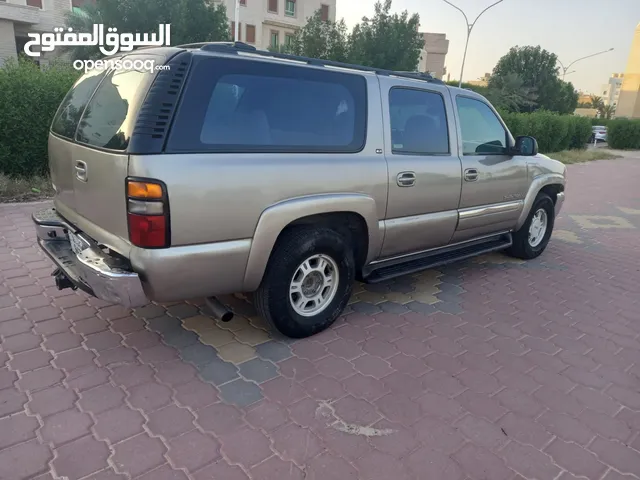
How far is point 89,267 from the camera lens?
8.98 ft

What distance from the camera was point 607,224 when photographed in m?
8.24

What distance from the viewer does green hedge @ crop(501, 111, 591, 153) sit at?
1952 centimetres

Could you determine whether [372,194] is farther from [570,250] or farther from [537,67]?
[537,67]

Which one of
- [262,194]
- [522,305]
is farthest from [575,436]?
[262,194]

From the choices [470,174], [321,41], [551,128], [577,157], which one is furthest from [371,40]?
[470,174]

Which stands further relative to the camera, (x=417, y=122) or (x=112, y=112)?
(x=417, y=122)

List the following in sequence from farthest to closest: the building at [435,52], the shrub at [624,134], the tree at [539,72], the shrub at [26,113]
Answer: the building at [435,52]
the tree at [539,72]
the shrub at [624,134]
the shrub at [26,113]

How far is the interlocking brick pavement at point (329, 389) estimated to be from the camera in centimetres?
233

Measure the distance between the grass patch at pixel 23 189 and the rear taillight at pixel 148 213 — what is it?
529 cm

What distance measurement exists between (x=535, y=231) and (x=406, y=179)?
2831 millimetres

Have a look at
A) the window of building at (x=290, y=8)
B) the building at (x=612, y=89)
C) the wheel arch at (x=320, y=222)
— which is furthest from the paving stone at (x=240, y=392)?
the building at (x=612, y=89)

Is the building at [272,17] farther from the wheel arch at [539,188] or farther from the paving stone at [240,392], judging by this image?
the paving stone at [240,392]

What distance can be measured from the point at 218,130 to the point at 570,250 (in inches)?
214

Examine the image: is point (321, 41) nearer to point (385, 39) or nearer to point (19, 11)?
point (385, 39)
